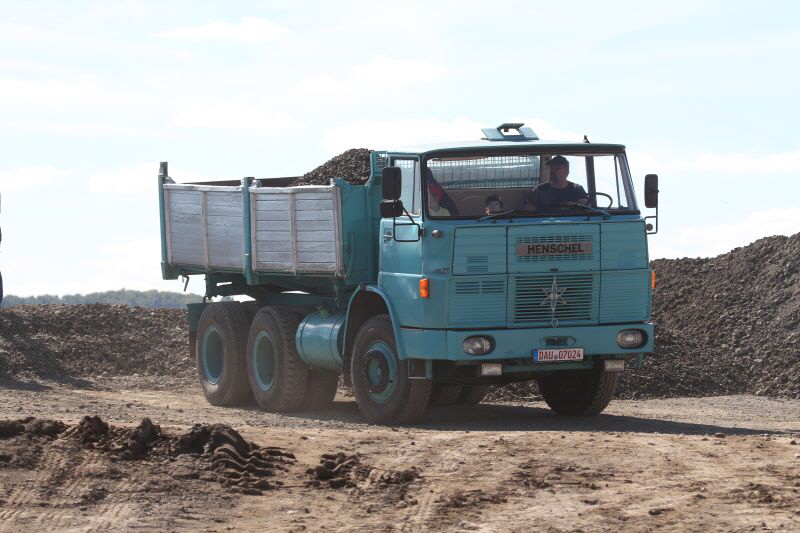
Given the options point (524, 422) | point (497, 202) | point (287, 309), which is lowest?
point (524, 422)

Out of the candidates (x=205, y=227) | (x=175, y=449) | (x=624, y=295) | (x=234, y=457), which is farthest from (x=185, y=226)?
(x=234, y=457)

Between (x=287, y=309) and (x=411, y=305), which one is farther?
(x=287, y=309)

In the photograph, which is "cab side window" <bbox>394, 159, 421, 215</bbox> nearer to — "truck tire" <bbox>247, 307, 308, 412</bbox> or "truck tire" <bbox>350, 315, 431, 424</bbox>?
"truck tire" <bbox>350, 315, 431, 424</bbox>

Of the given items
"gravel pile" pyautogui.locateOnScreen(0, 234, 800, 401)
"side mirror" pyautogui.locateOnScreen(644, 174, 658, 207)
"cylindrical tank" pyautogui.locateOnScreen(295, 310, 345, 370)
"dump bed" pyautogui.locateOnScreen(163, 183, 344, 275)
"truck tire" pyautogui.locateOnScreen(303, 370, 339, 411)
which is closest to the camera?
"side mirror" pyautogui.locateOnScreen(644, 174, 658, 207)

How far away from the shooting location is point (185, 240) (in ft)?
65.9

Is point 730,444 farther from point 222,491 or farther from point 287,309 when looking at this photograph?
point 287,309

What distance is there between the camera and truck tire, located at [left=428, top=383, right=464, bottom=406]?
60.7 feet

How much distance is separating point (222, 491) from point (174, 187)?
29.7ft

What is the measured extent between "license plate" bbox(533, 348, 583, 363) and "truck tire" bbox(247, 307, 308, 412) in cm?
380

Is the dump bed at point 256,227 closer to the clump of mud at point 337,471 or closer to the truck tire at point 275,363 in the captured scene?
the truck tire at point 275,363

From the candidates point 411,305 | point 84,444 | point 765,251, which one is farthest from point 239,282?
point 765,251

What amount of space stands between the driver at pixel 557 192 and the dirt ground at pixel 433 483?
2.54 m

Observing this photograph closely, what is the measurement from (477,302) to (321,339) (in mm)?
2698

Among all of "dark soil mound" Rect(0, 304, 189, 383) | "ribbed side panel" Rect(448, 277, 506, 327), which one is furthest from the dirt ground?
"dark soil mound" Rect(0, 304, 189, 383)
